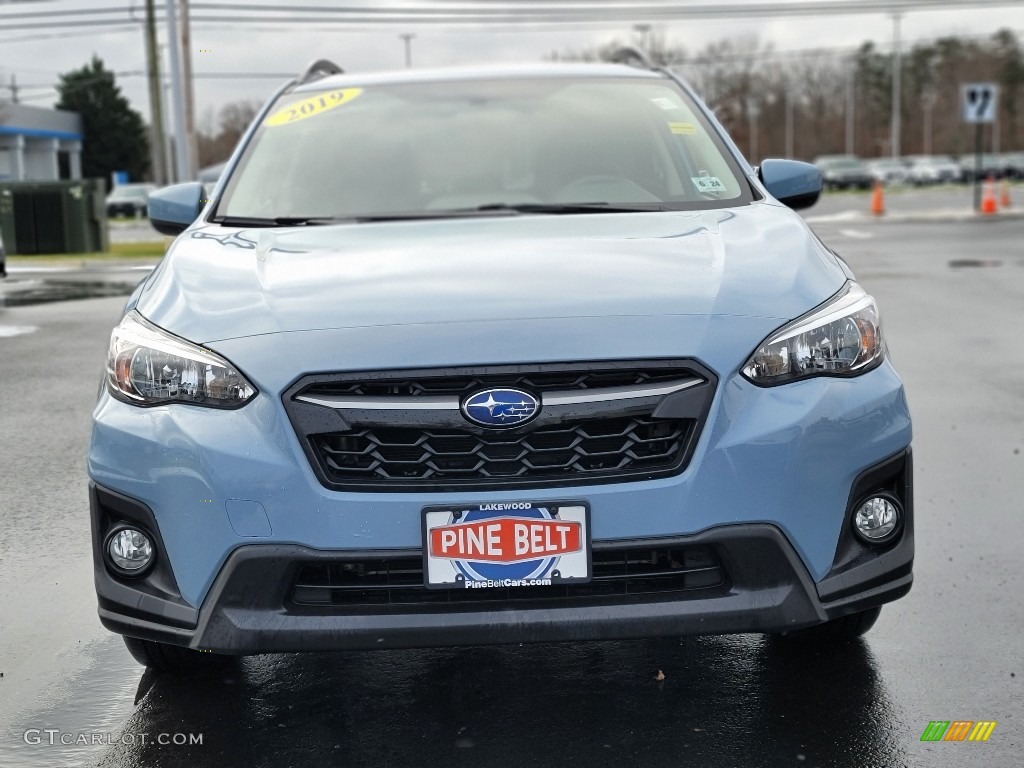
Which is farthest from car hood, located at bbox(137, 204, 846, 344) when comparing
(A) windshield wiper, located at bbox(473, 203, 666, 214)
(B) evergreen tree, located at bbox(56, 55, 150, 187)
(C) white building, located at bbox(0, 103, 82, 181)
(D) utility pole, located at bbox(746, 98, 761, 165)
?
(D) utility pole, located at bbox(746, 98, 761, 165)

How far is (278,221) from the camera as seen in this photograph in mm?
4008

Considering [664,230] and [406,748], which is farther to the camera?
[664,230]

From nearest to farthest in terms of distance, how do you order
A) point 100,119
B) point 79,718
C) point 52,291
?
point 79,718 → point 52,291 → point 100,119

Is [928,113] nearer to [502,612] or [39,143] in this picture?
[39,143]

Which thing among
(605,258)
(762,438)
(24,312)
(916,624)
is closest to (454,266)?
(605,258)

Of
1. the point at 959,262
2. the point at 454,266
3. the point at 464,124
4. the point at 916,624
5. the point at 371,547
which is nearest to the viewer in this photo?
the point at 371,547

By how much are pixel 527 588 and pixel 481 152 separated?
1.99 metres

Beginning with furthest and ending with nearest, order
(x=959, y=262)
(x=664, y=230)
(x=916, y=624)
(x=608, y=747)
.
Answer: (x=959, y=262)
(x=916, y=624)
(x=664, y=230)
(x=608, y=747)

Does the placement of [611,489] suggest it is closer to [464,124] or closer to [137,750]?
[137,750]

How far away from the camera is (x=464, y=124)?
457 centimetres

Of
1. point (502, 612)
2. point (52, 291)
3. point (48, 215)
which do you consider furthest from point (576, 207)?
point (48, 215)

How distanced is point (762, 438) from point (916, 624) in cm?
136

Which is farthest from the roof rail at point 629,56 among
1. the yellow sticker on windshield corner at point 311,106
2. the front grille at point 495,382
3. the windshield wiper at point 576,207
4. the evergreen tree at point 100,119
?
the evergreen tree at point 100,119
